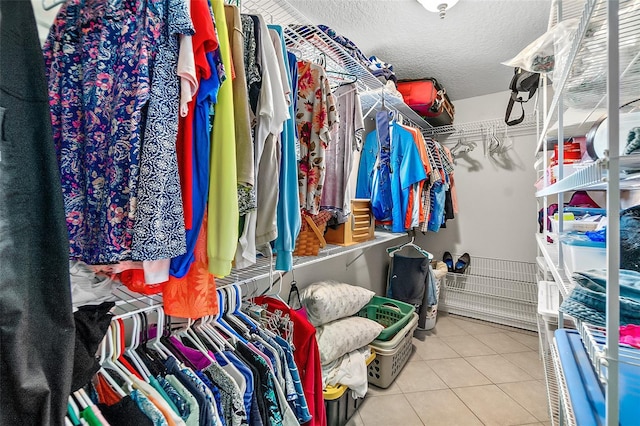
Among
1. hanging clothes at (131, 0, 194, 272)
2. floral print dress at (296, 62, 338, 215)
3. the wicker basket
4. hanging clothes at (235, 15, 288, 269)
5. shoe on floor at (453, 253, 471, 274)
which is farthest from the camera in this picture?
shoe on floor at (453, 253, 471, 274)

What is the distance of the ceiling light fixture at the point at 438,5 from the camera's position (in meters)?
1.45

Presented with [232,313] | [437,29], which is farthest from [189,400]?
[437,29]

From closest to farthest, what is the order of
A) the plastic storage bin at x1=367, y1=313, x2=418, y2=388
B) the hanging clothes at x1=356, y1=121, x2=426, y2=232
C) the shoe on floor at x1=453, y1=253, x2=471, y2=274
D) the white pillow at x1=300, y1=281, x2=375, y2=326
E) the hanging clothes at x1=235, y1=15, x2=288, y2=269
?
the hanging clothes at x1=235, y1=15, x2=288, y2=269 → the white pillow at x1=300, y1=281, x2=375, y2=326 → the plastic storage bin at x1=367, y1=313, x2=418, y2=388 → the hanging clothes at x1=356, y1=121, x2=426, y2=232 → the shoe on floor at x1=453, y1=253, x2=471, y2=274

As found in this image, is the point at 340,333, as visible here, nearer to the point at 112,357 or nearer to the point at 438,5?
the point at 112,357

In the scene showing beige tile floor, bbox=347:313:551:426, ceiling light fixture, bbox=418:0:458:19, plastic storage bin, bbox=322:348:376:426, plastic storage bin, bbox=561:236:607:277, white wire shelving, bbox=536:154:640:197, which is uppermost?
ceiling light fixture, bbox=418:0:458:19

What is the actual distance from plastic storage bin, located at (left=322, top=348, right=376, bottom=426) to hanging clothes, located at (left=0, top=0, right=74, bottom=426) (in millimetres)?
1283

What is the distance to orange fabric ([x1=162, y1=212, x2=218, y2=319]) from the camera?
0.77 meters

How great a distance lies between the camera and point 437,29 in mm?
1826

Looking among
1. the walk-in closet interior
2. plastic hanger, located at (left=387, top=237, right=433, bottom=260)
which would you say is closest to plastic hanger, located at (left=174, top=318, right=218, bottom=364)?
the walk-in closet interior

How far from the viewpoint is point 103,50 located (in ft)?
2.19

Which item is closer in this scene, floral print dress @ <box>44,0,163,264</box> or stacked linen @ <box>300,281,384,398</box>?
floral print dress @ <box>44,0,163,264</box>

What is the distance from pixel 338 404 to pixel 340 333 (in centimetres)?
35

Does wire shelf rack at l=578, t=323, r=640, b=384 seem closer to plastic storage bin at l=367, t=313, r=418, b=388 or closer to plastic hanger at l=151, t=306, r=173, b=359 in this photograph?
plastic hanger at l=151, t=306, r=173, b=359

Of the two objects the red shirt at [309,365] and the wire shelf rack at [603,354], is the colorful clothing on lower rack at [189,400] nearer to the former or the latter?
the red shirt at [309,365]
